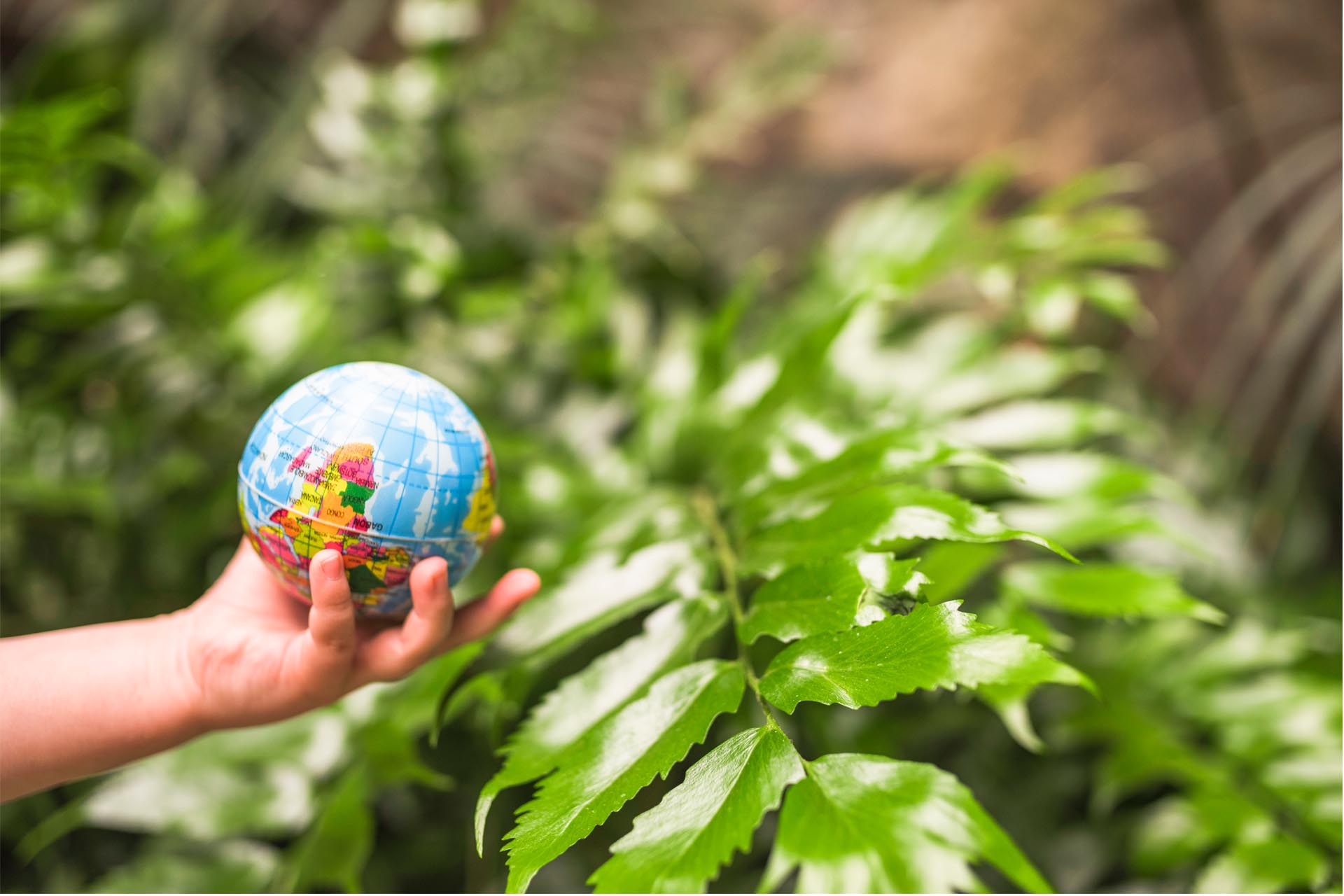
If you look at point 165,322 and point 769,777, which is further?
point 165,322

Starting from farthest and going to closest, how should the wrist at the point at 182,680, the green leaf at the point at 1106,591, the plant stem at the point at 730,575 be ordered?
1. the green leaf at the point at 1106,591
2. the wrist at the point at 182,680
3. the plant stem at the point at 730,575

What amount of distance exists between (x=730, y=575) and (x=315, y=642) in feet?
1.03

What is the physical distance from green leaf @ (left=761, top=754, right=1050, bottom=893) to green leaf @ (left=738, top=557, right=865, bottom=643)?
3.7 inches

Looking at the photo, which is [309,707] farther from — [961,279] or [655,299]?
[961,279]

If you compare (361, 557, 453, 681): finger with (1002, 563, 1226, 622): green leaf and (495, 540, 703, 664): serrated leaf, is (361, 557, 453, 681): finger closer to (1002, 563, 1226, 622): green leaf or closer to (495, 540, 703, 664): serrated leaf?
(495, 540, 703, 664): serrated leaf

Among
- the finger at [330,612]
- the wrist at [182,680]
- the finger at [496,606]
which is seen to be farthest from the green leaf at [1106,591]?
the wrist at [182,680]

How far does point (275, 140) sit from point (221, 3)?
0.32 m

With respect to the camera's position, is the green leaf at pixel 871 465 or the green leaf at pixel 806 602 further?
the green leaf at pixel 871 465

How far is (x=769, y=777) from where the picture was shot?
0.43 metres

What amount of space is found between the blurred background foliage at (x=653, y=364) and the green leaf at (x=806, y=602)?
21 cm

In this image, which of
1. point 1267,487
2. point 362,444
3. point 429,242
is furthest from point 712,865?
point 1267,487

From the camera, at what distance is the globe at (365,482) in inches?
22.0

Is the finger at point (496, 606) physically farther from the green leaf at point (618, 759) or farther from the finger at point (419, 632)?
the green leaf at point (618, 759)

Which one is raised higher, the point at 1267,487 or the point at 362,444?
the point at 362,444
